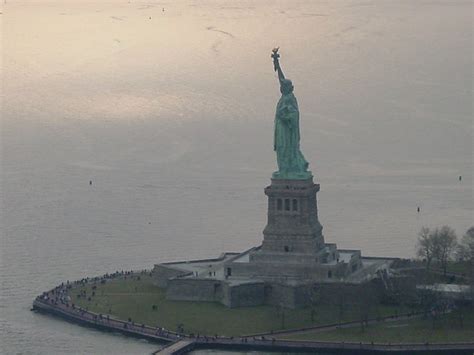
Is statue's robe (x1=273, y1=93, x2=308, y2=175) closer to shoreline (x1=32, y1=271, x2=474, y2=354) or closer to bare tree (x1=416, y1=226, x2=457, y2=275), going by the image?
bare tree (x1=416, y1=226, x2=457, y2=275)

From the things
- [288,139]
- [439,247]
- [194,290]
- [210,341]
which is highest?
[288,139]

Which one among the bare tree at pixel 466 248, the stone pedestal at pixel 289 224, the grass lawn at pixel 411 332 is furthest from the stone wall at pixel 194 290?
the bare tree at pixel 466 248

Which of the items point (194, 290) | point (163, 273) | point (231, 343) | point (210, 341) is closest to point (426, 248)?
point (194, 290)

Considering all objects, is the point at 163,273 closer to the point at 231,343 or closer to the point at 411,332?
the point at 231,343

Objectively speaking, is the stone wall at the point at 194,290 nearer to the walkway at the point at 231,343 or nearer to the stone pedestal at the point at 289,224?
the stone pedestal at the point at 289,224

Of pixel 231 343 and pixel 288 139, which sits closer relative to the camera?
pixel 231 343

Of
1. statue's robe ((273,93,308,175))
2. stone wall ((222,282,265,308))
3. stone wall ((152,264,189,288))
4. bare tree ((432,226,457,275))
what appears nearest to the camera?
stone wall ((222,282,265,308))

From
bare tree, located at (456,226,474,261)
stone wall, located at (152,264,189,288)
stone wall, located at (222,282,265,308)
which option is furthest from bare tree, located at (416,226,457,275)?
stone wall, located at (152,264,189,288)
